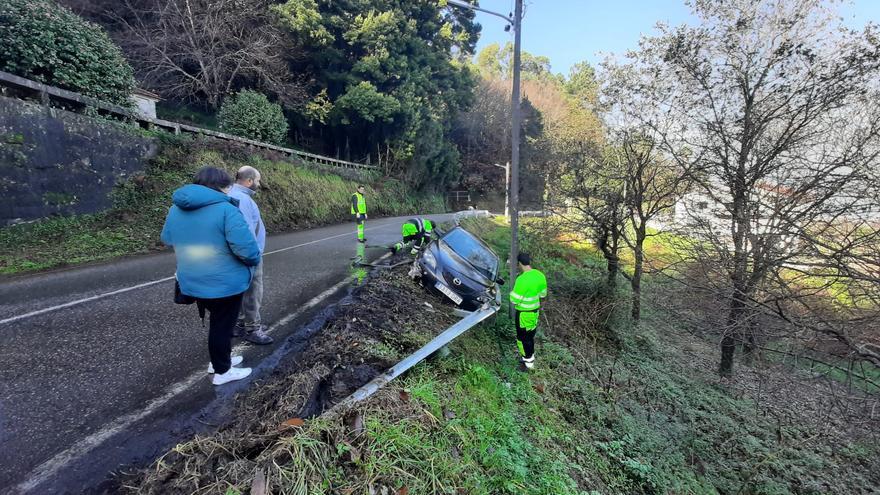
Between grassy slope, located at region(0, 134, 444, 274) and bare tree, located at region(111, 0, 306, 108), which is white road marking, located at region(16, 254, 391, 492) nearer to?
grassy slope, located at region(0, 134, 444, 274)

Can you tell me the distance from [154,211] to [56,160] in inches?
76.5

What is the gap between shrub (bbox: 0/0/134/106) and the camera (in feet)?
24.1

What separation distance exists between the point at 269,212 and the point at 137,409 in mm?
10959

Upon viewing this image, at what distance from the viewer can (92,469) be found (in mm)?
2191

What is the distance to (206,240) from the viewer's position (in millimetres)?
2771

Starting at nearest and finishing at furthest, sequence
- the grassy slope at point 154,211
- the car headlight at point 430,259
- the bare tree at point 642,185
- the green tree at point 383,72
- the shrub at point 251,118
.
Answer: the car headlight at point 430,259 → the grassy slope at point 154,211 → the bare tree at point 642,185 → the shrub at point 251,118 → the green tree at point 383,72

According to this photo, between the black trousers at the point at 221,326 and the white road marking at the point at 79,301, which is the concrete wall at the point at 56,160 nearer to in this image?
the white road marking at the point at 79,301

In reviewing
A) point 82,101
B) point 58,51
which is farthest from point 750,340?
point 58,51

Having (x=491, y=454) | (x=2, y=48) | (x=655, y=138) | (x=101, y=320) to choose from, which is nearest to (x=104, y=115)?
(x=2, y=48)

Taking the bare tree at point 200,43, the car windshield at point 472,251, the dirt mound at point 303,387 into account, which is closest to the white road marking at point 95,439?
the dirt mound at point 303,387

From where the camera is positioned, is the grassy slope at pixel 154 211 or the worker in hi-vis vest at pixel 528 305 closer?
the worker in hi-vis vest at pixel 528 305

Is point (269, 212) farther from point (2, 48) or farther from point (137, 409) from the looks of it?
point (137, 409)

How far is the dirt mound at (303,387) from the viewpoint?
81.7 inches

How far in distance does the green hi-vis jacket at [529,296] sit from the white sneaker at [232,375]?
349 centimetres
